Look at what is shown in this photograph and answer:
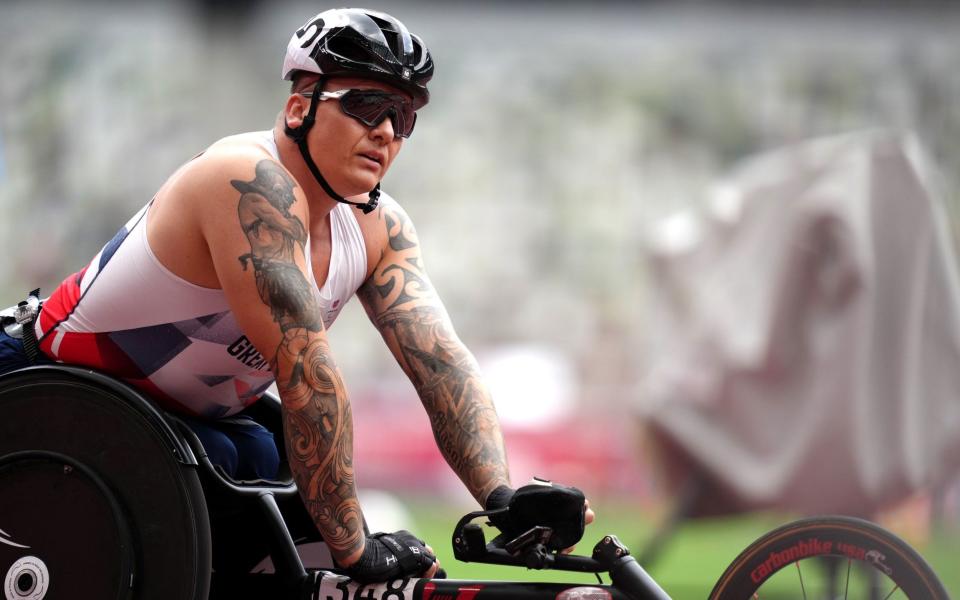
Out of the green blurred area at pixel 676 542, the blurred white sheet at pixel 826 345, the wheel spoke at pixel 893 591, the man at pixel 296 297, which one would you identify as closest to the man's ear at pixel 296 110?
the man at pixel 296 297

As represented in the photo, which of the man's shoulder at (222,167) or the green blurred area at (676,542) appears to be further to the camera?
the green blurred area at (676,542)

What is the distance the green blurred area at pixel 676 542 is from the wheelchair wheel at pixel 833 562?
9.64ft

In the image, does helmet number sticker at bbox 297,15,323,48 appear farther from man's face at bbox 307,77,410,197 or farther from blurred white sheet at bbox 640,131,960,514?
blurred white sheet at bbox 640,131,960,514

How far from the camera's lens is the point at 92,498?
10.00 ft

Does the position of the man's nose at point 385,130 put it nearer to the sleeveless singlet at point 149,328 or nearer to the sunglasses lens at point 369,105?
the sunglasses lens at point 369,105

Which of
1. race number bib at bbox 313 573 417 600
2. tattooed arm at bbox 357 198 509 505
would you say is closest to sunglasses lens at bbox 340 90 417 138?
tattooed arm at bbox 357 198 509 505

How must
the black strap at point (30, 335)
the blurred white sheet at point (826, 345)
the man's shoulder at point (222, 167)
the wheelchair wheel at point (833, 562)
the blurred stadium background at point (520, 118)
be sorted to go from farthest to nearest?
the blurred stadium background at point (520, 118) < the blurred white sheet at point (826, 345) < the black strap at point (30, 335) < the man's shoulder at point (222, 167) < the wheelchair wheel at point (833, 562)

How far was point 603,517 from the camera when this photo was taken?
12438 mm

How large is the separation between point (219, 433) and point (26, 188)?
54.6 feet

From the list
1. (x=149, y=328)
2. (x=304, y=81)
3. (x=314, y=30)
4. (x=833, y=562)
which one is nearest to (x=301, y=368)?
(x=149, y=328)

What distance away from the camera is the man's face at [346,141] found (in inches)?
125

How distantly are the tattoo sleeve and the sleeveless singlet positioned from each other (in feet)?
0.56

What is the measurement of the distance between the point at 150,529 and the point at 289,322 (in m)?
0.53

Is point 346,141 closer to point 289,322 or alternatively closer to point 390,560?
point 289,322
